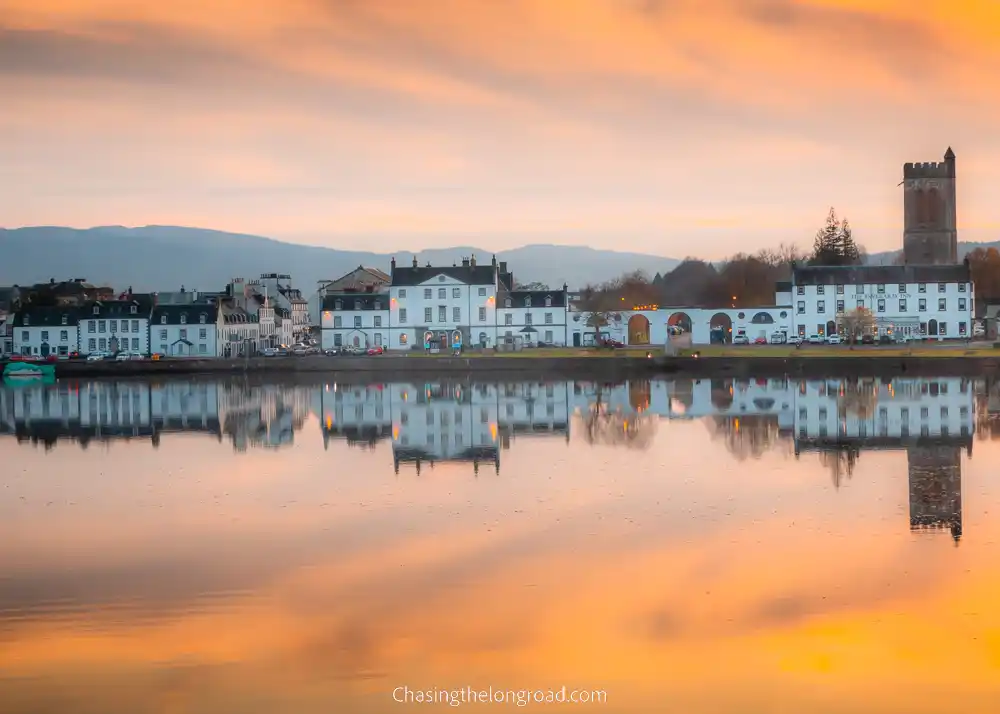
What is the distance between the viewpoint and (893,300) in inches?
3120

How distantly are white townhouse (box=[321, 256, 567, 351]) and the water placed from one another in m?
44.9

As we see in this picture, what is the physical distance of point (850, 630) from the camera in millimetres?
14867

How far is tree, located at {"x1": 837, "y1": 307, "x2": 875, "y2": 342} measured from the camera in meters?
75.1

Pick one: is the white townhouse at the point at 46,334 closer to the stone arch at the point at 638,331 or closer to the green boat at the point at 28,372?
the green boat at the point at 28,372

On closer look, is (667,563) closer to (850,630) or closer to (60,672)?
(850,630)

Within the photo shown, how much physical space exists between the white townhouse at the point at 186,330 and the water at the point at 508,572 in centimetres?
4837

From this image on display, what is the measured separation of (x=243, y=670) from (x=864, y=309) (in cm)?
6777

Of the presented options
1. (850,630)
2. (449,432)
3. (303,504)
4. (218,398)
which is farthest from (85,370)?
(850,630)

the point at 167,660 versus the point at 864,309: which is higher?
the point at 864,309

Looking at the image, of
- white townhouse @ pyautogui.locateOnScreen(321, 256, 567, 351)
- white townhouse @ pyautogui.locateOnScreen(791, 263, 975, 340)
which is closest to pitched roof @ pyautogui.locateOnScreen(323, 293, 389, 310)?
white townhouse @ pyautogui.locateOnScreen(321, 256, 567, 351)

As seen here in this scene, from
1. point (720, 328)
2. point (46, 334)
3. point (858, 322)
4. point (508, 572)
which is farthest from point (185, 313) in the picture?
point (508, 572)

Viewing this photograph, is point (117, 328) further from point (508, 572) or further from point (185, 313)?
point (508, 572)

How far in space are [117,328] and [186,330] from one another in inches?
188

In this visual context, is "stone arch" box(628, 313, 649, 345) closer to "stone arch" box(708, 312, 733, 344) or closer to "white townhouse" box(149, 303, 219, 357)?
"stone arch" box(708, 312, 733, 344)
